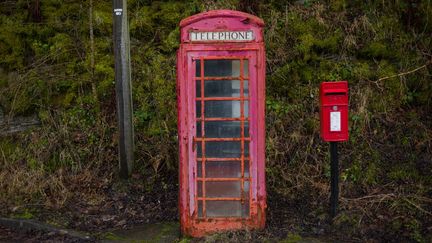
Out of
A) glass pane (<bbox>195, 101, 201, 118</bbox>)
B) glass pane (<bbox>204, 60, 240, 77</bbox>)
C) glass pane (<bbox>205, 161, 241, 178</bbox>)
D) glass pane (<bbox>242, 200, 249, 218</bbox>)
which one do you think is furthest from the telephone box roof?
glass pane (<bbox>242, 200, 249, 218</bbox>)

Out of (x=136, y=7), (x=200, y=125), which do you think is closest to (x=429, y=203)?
(x=200, y=125)

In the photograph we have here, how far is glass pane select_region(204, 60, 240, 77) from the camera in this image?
500 centimetres

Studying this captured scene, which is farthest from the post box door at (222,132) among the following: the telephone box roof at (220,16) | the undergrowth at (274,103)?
the undergrowth at (274,103)

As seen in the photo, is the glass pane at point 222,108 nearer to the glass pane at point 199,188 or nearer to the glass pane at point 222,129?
the glass pane at point 222,129

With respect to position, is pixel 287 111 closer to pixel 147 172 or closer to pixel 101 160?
pixel 147 172

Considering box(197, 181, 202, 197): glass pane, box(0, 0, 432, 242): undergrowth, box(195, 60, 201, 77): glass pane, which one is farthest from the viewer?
box(0, 0, 432, 242): undergrowth

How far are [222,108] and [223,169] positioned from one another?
639 millimetres

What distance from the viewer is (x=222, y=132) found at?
5.15 m

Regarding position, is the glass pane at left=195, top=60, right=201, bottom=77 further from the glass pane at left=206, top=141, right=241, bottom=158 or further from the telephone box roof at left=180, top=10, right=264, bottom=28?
the glass pane at left=206, top=141, right=241, bottom=158

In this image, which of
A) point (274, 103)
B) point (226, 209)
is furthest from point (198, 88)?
point (274, 103)

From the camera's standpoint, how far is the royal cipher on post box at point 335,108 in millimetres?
5152

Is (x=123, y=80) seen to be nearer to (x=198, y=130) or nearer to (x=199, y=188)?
(x=198, y=130)

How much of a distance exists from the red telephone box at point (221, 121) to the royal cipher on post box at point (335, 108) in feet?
2.25

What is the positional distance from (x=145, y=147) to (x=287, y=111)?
2.02 meters
